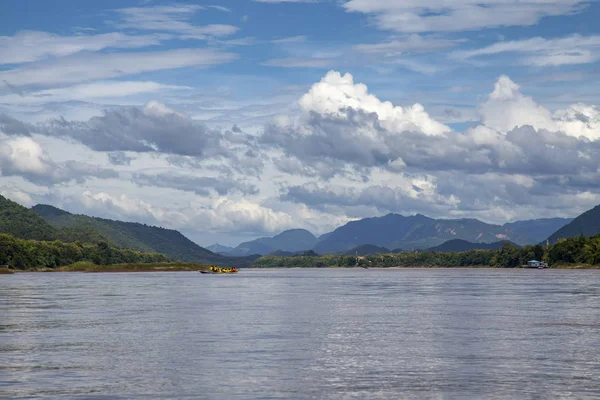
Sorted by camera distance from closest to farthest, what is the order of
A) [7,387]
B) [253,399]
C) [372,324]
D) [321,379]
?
1. [253,399]
2. [7,387]
3. [321,379]
4. [372,324]

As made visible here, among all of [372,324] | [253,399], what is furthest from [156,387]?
[372,324]

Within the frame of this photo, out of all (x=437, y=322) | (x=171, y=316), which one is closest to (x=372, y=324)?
(x=437, y=322)

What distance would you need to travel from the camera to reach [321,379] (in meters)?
46.1

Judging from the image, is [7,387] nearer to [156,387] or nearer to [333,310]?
[156,387]

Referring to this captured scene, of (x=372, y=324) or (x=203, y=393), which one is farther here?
(x=372, y=324)

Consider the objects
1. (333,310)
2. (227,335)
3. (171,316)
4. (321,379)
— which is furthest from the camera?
(333,310)

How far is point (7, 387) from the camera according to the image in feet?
141

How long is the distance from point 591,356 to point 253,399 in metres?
26.3

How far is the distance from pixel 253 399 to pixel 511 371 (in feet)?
56.6

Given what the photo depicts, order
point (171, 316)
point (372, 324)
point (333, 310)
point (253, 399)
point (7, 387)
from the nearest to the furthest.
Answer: point (253, 399) < point (7, 387) < point (372, 324) < point (171, 316) < point (333, 310)

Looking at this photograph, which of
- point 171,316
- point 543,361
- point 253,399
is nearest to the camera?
point 253,399

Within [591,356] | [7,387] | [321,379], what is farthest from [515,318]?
[7,387]

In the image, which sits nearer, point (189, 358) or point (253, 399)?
point (253, 399)

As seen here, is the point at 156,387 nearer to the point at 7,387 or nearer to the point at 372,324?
the point at 7,387
